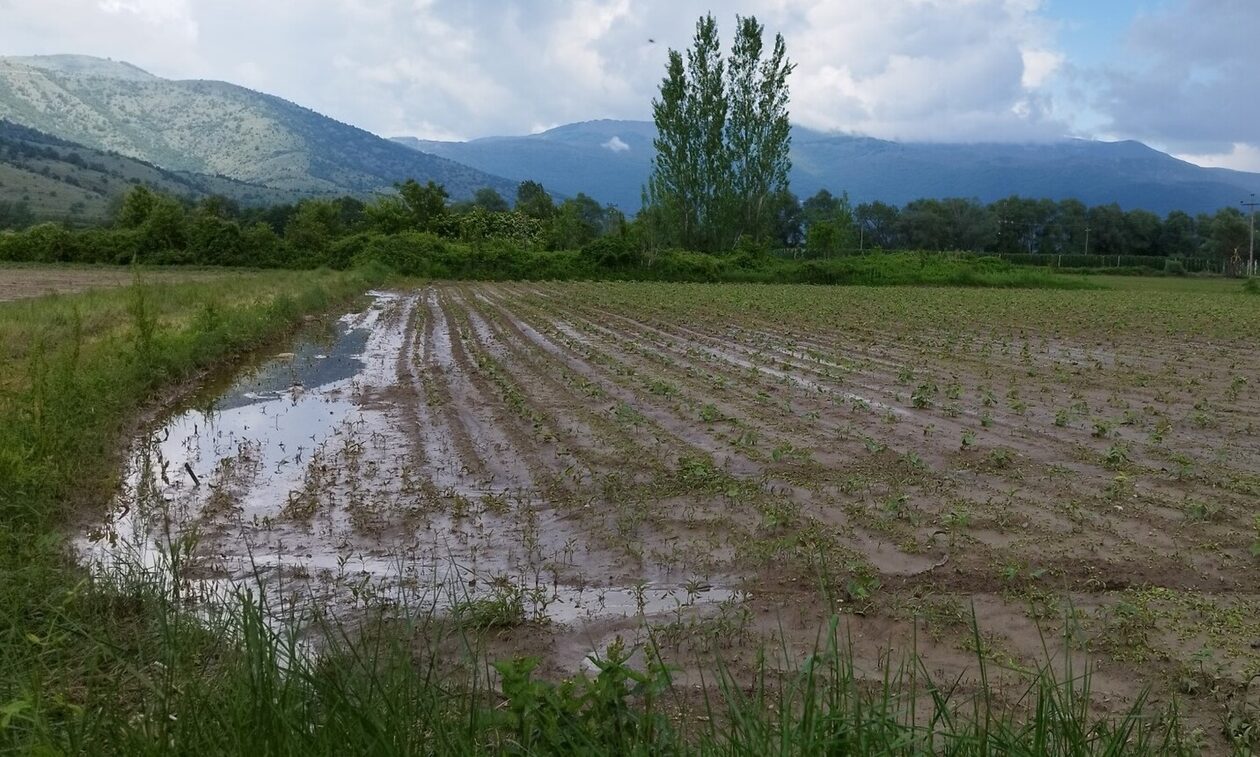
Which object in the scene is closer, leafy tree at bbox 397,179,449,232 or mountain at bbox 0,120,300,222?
leafy tree at bbox 397,179,449,232

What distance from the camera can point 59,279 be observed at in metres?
30.8

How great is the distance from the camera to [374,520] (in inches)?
219

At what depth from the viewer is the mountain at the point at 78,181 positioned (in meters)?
91.2

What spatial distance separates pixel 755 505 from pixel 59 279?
33.1m

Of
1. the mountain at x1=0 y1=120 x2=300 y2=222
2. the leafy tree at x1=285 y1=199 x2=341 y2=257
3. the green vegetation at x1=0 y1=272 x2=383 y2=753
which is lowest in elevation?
the green vegetation at x1=0 y1=272 x2=383 y2=753

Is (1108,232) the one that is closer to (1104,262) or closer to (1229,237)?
(1229,237)

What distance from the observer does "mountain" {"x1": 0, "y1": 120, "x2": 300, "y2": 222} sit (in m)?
91.2

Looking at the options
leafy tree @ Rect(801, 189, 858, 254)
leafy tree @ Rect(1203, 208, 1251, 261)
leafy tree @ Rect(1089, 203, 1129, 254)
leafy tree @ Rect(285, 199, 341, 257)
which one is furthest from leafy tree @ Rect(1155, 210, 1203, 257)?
leafy tree @ Rect(285, 199, 341, 257)

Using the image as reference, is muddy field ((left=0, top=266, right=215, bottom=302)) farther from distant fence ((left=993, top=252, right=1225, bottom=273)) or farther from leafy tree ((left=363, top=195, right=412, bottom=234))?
distant fence ((left=993, top=252, right=1225, bottom=273))

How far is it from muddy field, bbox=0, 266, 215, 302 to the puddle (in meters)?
16.1

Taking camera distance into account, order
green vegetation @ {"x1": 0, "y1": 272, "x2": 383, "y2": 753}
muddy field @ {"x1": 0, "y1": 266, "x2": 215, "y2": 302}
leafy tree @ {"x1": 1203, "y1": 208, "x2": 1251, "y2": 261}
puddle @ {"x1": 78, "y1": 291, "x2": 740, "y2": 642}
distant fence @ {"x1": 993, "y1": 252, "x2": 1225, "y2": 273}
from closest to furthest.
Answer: green vegetation @ {"x1": 0, "y1": 272, "x2": 383, "y2": 753}
puddle @ {"x1": 78, "y1": 291, "x2": 740, "y2": 642}
muddy field @ {"x1": 0, "y1": 266, "x2": 215, "y2": 302}
distant fence @ {"x1": 993, "y1": 252, "x2": 1225, "y2": 273}
leafy tree @ {"x1": 1203, "y1": 208, "x2": 1251, "y2": 261}

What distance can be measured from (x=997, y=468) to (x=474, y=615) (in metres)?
4.39

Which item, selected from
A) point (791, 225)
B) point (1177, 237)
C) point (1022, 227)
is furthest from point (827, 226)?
point (1022, 227)

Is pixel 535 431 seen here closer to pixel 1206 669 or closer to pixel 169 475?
pixel 169 475
